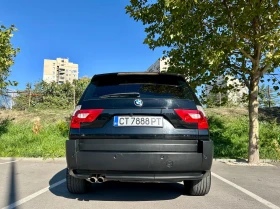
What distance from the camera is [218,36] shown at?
6836 mm

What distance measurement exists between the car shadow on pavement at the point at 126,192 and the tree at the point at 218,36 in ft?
10.8

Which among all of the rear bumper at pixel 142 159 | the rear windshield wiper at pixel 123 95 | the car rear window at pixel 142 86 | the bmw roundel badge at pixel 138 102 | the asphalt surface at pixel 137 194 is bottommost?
the asphalt surface at pixel 137 194

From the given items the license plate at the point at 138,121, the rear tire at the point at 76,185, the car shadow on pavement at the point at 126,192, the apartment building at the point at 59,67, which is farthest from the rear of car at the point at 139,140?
the apartment building at the point at 59,67

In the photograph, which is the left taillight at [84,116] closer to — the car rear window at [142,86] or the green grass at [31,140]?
the car rear window at [142,86]

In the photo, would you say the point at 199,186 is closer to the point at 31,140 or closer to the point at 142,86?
the point at 142,86

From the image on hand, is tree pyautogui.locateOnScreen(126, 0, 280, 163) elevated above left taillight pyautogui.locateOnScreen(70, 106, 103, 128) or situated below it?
above

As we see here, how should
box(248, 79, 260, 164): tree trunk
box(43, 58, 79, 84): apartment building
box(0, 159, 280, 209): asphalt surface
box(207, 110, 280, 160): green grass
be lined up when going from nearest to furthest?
box(0, 159, 280, 209): asphalt surface < box(248, 79, 260, 164): tree trunk < box(207, 110, 280, 160): green grass < box(43, 58, 79, 84): apartment building

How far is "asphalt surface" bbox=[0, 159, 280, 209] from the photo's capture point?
12.3 ft

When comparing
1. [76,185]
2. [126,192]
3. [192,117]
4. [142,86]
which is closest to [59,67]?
[126,192]

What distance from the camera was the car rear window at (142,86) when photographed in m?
3.64

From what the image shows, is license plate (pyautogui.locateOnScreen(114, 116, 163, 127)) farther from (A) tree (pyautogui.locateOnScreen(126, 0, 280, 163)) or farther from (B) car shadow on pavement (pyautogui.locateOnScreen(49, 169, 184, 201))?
(A) tree (pyautogui.locateOnScreen(126, 0, 280, 163))

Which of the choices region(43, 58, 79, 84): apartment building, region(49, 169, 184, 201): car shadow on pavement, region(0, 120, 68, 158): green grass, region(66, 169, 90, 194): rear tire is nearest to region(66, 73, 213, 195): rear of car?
region(66, 169, 90, 194): rear tire

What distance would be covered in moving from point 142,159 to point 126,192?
4.34ft

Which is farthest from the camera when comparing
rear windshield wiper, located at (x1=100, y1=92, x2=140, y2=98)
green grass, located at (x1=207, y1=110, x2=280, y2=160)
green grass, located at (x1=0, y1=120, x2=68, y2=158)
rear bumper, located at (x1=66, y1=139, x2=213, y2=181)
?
green grass, located at (x1=0, y1=120, x2=68, y2=158)
